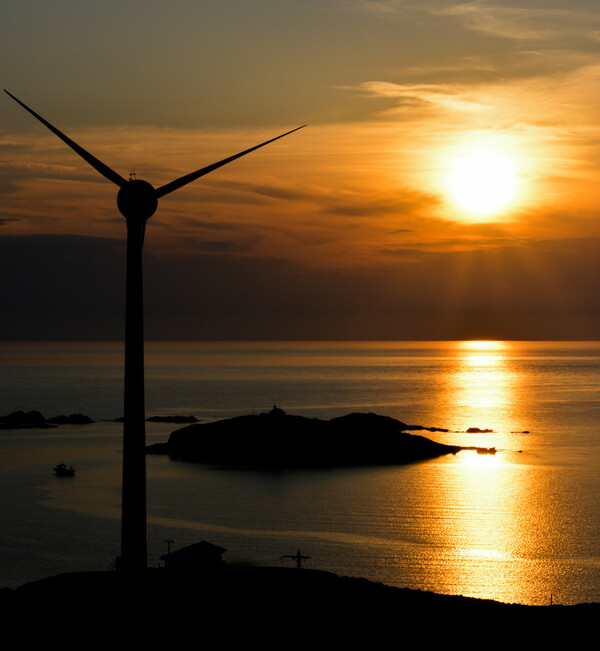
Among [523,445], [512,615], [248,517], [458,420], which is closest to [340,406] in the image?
[458,420]

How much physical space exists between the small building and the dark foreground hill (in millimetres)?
456

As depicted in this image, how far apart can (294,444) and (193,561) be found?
293 ft

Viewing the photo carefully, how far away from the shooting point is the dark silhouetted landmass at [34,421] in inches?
6088

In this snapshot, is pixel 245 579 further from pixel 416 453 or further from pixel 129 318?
pixel 416 453

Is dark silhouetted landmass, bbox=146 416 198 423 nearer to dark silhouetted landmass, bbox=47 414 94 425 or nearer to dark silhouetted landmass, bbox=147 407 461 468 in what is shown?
dark silhouetted landmass, bbox=47 414 94 425

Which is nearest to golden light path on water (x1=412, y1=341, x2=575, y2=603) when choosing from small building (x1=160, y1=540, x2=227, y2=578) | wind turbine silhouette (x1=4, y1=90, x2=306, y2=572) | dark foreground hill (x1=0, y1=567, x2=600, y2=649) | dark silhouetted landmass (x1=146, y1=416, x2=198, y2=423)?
dark foreground hill (x1=0, y1=567, x2=600, y2=649)

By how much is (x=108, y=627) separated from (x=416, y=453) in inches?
3762

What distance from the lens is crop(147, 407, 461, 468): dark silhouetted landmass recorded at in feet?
397

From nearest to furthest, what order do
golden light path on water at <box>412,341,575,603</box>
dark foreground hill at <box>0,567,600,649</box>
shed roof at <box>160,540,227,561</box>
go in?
dark foreground hill at <box>0,567,600,649</box> → shed roof at <box>160,540,227,561</box> → golden light path on water at <box>412,341,575,603</box>

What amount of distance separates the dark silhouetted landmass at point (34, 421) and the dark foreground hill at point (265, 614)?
12366 centimetres

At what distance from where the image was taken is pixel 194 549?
34.8 m

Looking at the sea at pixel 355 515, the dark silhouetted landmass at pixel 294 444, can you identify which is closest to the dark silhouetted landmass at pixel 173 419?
the sea at pixel 355 515

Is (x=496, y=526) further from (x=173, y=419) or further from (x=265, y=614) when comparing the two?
(x=173, y=419)

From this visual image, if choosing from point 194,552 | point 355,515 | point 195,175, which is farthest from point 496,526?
point 195,175
